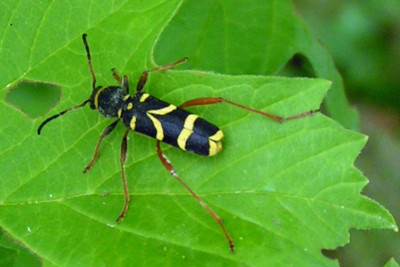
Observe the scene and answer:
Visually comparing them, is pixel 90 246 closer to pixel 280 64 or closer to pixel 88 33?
pixel 88 33

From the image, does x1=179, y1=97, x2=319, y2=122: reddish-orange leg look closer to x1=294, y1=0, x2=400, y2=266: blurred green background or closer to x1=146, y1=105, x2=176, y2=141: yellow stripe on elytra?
x1=146, y1=105, x2=176, y2=141: yellow stripe on elytra

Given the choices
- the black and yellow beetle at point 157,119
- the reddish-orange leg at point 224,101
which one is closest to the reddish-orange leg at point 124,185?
the black and yellow beetle at point 157,119

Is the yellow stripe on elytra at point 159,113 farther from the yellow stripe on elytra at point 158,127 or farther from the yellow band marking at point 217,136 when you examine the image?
the yellow band marking at point 217,136

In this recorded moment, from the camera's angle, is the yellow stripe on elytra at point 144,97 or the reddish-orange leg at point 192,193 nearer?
the reddish-orange leg at point 192,193

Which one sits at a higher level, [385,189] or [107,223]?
[107,223]

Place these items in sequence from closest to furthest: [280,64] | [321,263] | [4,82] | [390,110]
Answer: [321,263], [4,82], [280,64], [390,110]

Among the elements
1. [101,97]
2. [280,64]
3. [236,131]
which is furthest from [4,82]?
[280,64]

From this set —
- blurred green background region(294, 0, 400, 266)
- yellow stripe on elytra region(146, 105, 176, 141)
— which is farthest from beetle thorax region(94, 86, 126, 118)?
blurred green background region(294, 0, 400, 266)

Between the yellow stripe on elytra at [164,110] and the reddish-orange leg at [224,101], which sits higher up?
the reddish-orange leg at [224,101]
